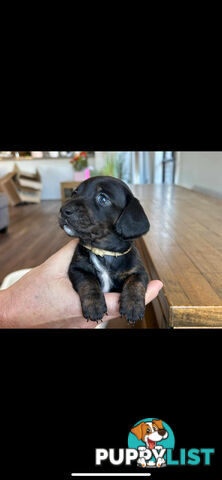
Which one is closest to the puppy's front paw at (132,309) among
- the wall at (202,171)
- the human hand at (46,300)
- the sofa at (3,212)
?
the human hand at (46,300)

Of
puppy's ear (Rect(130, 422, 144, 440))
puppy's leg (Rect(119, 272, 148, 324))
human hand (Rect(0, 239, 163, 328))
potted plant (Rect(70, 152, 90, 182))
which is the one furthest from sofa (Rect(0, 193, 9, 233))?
puppy's ear (Rect(130, 422, 144, 440))

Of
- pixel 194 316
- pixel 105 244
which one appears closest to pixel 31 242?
pixel 105 244

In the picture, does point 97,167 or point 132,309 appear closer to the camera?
point 132,309

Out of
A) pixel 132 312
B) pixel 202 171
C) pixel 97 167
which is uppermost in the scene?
pixel 97 167

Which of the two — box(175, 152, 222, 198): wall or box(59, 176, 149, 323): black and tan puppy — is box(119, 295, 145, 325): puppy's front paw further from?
box(175, 152, 222, 198): wall

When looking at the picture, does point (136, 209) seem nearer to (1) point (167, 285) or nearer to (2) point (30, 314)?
(1) point (167, 285)

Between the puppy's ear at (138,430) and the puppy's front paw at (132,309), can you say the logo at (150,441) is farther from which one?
the puppy's front paw at (132,309)

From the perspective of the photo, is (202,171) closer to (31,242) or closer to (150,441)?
(31,242)

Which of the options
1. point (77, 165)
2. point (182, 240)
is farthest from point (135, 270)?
point (77, 165)
